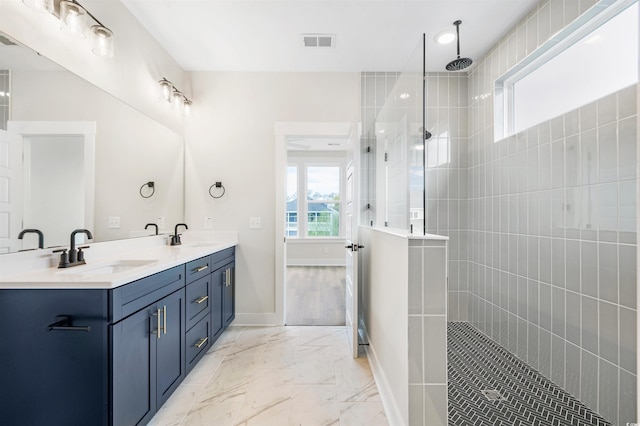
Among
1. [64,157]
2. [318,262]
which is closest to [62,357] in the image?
[64,157]

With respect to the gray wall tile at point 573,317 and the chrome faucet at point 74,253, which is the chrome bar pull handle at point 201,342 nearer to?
the chrome faucet at point 74,253

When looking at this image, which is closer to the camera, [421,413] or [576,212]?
[421,413]

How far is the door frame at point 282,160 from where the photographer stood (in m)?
2.84

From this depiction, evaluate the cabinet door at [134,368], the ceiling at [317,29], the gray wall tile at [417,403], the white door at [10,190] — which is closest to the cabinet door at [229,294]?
the cabinet door at [134,368]

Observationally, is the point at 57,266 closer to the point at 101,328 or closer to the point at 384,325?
the point at 101,328

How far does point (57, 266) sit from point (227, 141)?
1.80 m

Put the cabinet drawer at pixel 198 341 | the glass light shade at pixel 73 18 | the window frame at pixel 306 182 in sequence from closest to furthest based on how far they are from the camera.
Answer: the glass light shade at pixel 73 18
the cabinet drawer at pixel 198 341
the window frame at pixel 306 182

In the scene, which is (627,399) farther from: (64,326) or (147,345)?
(64,326)

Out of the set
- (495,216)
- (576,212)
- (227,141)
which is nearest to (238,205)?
(227,141)

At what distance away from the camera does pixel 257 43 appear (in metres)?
2.38

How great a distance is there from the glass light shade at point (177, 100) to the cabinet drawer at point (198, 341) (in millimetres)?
1987

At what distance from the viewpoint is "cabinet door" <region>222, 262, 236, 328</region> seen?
2520 mm

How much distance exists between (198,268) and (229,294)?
76 centimetres

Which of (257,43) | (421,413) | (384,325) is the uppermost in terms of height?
(257,43)
